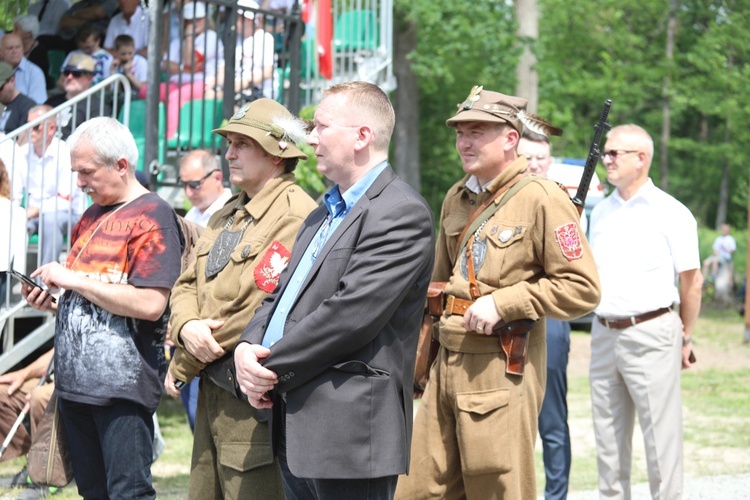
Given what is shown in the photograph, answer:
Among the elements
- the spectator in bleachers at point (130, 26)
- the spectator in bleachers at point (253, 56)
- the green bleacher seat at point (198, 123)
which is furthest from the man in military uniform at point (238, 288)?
the spectator in bleachers at point (130, 26)

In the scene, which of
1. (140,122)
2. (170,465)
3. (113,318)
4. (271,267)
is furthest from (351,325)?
(140,122)

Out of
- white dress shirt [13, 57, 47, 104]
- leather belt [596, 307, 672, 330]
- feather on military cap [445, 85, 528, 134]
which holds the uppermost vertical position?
white dress shirt [13, 57, 47, 104]

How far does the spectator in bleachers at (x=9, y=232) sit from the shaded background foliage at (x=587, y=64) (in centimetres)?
1571

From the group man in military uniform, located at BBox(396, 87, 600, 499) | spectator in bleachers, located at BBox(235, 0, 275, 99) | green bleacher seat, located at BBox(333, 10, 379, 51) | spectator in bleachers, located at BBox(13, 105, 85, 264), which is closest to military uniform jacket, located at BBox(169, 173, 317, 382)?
man in military uniform, located at BBox(396, 87, 600, 499)

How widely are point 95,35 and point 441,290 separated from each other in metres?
5.50

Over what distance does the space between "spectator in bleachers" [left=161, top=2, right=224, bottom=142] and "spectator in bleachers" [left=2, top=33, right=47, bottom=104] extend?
0.99 metres

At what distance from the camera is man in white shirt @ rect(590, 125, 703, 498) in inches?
218

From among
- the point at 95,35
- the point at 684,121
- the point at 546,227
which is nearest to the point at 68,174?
the point at 95,35

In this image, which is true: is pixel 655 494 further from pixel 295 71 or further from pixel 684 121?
pixel 684 121

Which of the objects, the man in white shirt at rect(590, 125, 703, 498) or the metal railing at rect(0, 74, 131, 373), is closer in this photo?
the man in white shirt at rect(590, 125, 703, 498)

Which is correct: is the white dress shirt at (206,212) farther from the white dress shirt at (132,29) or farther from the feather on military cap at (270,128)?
the feather on military cap at (270,128)

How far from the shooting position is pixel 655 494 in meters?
5.58

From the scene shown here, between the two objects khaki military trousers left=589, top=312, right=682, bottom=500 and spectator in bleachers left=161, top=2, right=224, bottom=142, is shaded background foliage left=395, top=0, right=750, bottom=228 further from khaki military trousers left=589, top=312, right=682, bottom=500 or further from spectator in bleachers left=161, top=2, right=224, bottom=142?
khaki military trousers left=589, top=312, right=682, bottom=500

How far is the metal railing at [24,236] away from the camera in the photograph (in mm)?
6551
